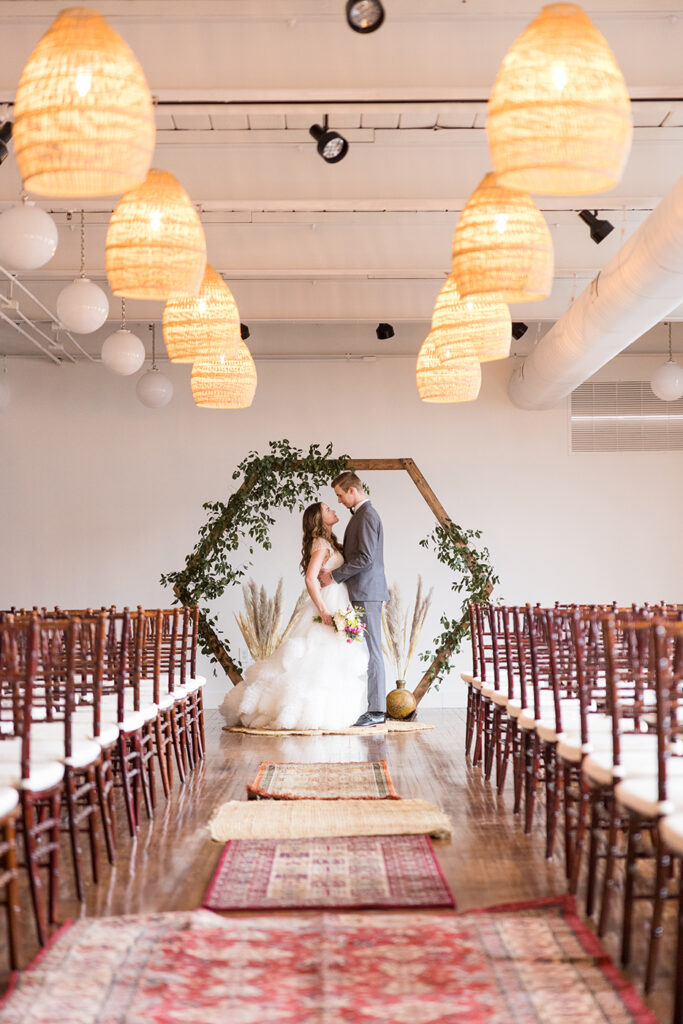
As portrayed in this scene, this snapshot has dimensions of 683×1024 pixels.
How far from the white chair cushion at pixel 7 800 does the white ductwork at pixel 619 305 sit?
4299mm

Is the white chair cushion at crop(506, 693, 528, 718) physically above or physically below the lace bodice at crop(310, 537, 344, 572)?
below

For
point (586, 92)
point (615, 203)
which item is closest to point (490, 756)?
point (615, 203)

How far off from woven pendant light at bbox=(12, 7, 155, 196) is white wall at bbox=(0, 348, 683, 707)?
27.1ft

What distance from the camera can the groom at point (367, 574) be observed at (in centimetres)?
809

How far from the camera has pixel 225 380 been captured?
5.96m

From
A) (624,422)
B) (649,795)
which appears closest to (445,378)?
(649,795)

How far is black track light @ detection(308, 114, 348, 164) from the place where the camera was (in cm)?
597

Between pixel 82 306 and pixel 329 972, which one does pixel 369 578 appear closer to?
pixel 82 306

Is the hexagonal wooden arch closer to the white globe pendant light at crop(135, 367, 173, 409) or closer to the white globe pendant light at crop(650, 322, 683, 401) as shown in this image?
the white globe pendant light at crop(135, 367, 173, 409)

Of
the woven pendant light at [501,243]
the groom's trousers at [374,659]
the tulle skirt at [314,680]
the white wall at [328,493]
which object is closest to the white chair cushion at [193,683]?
the tulle skirt at [314,680]

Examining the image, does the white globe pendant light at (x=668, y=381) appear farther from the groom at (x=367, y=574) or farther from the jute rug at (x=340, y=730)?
the jute rug at (x=340, y=730)

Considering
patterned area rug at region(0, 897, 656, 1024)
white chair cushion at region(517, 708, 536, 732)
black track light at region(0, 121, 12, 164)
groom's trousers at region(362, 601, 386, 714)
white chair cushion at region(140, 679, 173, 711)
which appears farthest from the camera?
groom's trousers at region(362, 601, 386, 714)

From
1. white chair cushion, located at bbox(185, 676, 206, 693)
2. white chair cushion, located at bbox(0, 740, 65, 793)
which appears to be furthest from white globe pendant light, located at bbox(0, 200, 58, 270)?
white chair cushion, located at bbox(0, 740, 65, 793)

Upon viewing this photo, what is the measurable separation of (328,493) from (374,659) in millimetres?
3370
